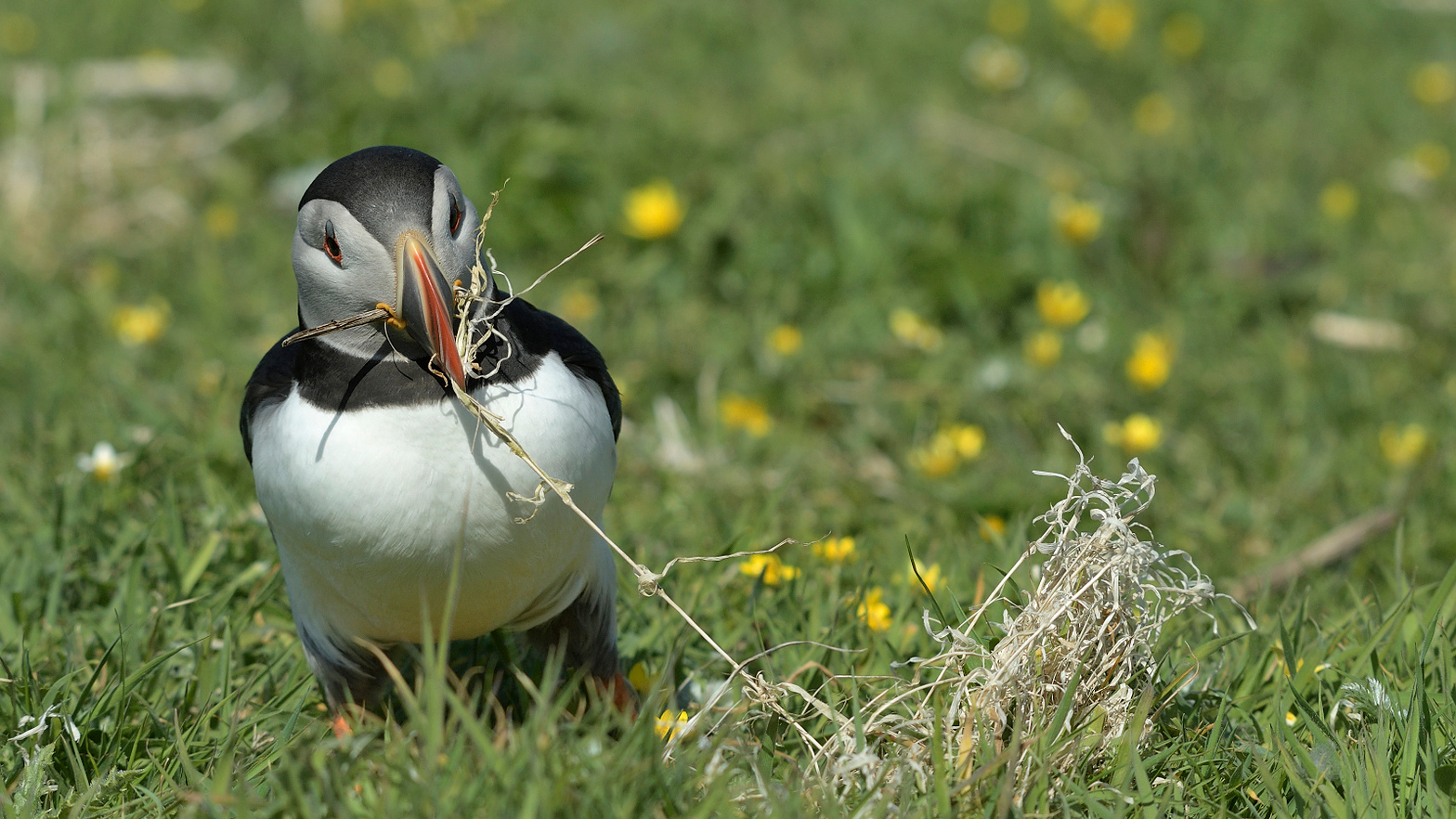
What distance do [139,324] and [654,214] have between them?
5.92ft

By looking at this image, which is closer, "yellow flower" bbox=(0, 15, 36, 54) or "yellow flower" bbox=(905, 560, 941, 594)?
"yellow flower" bbox=(905, 560, 941, 594)

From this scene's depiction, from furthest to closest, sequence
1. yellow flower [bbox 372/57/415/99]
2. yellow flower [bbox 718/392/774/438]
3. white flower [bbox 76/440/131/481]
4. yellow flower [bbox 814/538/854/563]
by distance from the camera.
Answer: yellow flower [bbox 372/57/415/99]
yellow flower [bbox 718/392/774/438]
white flower [bbox 76/440/131/481]
yellow flower [bbox 814/538/854/563]

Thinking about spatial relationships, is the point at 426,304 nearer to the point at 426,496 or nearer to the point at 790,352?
the point at 426,496

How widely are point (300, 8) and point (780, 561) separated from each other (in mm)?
5166

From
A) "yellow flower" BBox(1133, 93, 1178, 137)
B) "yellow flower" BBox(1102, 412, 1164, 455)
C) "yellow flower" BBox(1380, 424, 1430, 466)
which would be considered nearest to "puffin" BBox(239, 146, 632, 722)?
"yellow flower" BBox(1102, 412, 1164, 455)

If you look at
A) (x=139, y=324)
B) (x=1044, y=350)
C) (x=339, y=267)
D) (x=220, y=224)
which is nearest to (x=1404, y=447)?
(x=1044, y=350)

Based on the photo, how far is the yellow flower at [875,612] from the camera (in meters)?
2.74

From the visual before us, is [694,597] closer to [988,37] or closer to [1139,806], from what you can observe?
[1139,806]

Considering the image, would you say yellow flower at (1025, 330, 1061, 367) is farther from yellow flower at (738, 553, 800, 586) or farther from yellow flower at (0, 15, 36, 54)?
yellow flower at (0, 15, 36, 54)

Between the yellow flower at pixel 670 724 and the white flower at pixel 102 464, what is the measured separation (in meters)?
1.69

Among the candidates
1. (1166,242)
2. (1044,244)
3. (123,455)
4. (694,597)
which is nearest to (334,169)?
(694,597)

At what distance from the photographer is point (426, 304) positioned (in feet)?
6.52

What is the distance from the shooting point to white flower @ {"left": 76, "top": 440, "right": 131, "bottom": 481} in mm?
3244

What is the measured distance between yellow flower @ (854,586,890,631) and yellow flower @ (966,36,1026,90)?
4.31 meters
